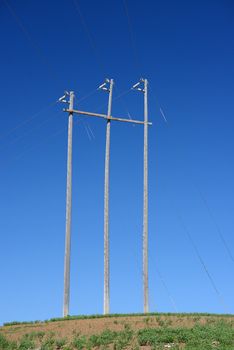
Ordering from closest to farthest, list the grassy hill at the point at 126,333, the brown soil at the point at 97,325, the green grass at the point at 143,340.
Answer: the green grass at the point at 143,340
the grassy hill at the point at 126,333
the brown soil at the point at 97,325

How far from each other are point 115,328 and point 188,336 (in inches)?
144

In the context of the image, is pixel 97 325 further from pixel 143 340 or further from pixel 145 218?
pixel 145 218

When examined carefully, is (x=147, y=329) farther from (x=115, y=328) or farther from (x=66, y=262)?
(x=66, y=262)

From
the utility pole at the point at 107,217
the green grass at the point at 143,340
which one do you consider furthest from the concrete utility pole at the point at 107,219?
the green grass at the point at 143,340

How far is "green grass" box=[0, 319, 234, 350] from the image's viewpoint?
23906mm

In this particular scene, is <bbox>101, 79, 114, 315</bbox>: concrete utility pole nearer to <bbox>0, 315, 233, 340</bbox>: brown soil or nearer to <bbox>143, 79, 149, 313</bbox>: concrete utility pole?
<bbox>143, 79, 149, 313</bbox>: concrete utility pole

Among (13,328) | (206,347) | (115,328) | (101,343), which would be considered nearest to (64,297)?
(13,328)

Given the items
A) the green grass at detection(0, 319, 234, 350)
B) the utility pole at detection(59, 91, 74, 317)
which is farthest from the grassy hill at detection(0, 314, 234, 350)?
the utility pole at detection(59, 91, 74, 317)

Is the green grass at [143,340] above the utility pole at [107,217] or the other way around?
the other way around

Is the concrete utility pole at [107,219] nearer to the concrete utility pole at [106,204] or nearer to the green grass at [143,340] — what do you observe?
the concrete utility pole at [106,204]

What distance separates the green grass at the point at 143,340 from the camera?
23906mm

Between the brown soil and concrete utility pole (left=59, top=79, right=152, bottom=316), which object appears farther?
concrete utility pole (left=59, top=79, right=152, bottom=316)

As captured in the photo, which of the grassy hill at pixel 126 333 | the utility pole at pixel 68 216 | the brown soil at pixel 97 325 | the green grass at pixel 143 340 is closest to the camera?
the green grass at pixel 143 340

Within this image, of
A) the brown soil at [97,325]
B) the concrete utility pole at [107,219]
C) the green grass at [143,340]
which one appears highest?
the concrete utility pole at [107,219]
